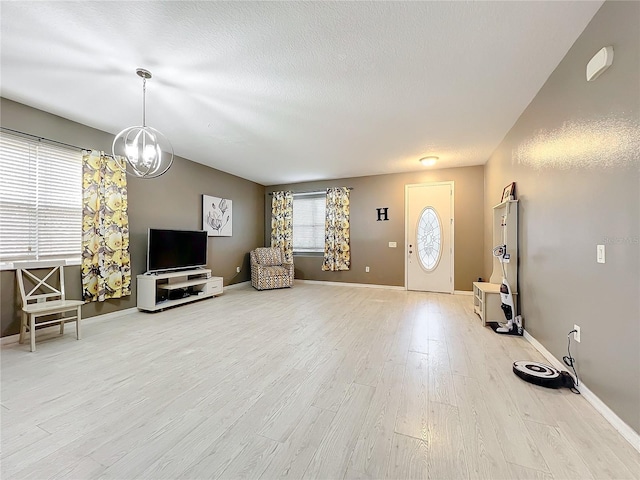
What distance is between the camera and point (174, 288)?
14.0 feet

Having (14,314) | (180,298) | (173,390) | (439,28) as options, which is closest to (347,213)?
(180,298)

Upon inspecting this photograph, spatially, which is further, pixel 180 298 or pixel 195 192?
pixel 195 192

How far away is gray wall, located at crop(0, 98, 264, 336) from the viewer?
2.90 metres

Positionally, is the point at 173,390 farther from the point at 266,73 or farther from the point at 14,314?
the point at 266,73

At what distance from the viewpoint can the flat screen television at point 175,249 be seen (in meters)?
4.07

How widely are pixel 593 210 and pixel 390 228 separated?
13.5ft

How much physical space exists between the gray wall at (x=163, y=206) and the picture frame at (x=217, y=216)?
102 millimetres

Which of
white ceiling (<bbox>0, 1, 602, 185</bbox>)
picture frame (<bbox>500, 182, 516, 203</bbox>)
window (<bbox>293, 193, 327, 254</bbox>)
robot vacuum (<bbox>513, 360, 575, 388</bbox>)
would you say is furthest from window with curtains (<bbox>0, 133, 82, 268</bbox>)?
picture frame (<bbox>500, 182, 516, 203</bbox>)

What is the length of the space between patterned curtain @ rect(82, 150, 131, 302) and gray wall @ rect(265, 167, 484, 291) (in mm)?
3756

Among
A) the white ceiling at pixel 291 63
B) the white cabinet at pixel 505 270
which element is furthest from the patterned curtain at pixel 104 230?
the white cabinet at pixel 505 270

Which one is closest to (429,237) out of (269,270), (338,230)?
(338,230)

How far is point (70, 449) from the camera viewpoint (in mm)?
1395

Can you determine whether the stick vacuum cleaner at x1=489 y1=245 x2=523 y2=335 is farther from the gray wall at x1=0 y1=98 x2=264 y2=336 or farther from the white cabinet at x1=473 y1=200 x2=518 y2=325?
the gray wall at x1=0 y1=98 x2=264 y2=336

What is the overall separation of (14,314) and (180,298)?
6.07ft
